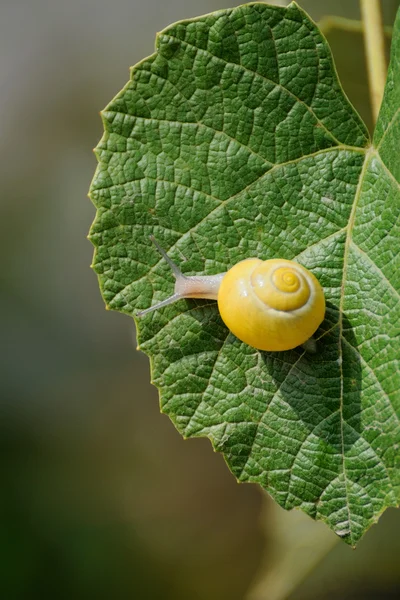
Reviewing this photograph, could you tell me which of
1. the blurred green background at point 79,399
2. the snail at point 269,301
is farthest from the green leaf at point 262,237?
the blurred green background at point 79,399

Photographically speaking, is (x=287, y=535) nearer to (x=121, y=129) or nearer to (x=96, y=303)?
(x=96, y=303)

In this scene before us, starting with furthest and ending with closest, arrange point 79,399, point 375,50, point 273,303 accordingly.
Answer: point 79,399 → point 375,50 → point 273,303

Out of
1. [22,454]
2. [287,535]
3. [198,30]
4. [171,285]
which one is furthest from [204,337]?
[22,454]

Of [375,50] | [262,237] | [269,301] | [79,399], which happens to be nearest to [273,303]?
[269,301]

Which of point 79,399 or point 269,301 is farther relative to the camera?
point 79,399

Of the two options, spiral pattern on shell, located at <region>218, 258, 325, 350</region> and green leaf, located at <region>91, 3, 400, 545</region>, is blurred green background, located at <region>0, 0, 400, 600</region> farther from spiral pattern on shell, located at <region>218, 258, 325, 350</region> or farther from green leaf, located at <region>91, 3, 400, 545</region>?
spiral pattern on shell, located at <region>218, 258, 325, 350</region>

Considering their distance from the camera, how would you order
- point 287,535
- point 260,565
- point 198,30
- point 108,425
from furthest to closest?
point 108,425
point 260,565
point 287,535
point 198,30

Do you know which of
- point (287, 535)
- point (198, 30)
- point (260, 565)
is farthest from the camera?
point (260, 565)

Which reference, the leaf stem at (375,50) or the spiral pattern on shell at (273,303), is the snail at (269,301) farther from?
the leaf stem at (375,50)

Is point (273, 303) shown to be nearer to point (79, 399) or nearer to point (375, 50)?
point (375, 50)
